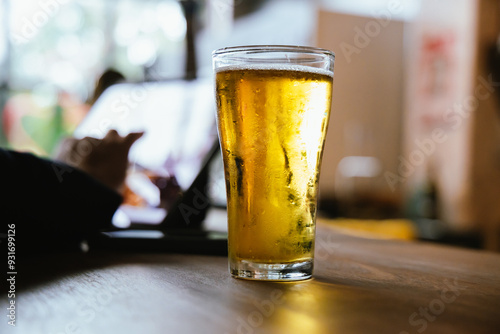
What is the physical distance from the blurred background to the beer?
13.4 feet

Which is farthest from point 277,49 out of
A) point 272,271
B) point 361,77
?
point 361,77

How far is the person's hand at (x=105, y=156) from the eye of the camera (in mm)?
877

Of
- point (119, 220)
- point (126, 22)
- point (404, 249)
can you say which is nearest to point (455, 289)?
point (404, 249)

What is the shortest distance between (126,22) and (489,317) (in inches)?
274

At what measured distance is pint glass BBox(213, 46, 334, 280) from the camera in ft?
1.84

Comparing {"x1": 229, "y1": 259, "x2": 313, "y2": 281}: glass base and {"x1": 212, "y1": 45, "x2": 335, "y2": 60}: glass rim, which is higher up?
{"x1": 212, "y1": 45, "x2": 335, "y2": 60}: glass rim

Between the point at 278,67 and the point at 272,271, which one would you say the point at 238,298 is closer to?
the point at 272,271

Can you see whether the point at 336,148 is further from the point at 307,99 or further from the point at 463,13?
the point at 307,99

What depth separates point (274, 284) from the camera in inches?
21.2

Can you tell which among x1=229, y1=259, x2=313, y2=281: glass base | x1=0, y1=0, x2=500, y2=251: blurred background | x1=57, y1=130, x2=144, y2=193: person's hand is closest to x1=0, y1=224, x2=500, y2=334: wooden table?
x1=229, y1=259, x2=313, y2=281: glass base

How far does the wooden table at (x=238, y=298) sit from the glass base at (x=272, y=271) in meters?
0.02

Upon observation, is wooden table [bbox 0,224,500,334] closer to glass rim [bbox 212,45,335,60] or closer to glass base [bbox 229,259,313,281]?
glass base [bbox 229,259,313,281]

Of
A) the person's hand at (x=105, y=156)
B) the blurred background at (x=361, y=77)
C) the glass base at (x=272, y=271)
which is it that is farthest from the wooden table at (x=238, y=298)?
the blurred background at (x=361, y=77)

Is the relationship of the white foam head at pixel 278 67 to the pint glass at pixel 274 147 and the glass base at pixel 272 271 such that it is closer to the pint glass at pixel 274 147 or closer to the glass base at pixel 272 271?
the pint glass at pixel 274 147
